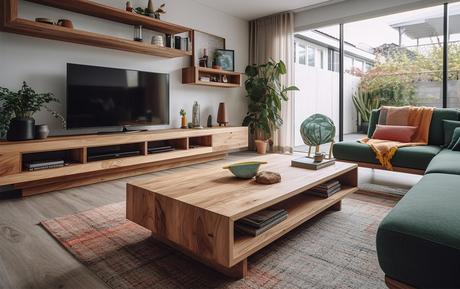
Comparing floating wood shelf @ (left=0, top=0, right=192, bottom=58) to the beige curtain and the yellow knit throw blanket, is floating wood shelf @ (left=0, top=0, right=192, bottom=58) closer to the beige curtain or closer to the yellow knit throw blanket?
the beige curtain

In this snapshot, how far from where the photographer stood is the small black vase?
2557 millimetres

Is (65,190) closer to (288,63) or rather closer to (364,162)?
(364,162)

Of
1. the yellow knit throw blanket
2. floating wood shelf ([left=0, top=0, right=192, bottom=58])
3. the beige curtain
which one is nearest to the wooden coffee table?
the yellow knit throw blanket

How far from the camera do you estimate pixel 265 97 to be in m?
4.91

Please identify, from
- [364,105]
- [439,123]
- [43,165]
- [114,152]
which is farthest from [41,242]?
[364,105]

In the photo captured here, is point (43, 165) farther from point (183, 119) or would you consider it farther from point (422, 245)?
point (422, 245)

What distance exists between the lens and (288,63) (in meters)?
4.95

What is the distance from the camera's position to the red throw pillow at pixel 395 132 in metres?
3.18

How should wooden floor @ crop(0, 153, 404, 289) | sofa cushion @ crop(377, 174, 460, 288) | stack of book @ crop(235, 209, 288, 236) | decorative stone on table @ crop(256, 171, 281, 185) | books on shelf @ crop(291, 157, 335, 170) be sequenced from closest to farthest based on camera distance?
1. sofa cushion @ crop(377, 174, 460, 288)
2. wooden floor @ crop(0, 153, 404, 289)
3. stack of book @ crop(235, 209, 288, 236)
4. decorative stone on table @ crop(256, 171, 281, 185)
5. books on shelf @ crop(291, 157, 335, 170)

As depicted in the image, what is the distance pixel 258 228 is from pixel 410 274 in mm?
660

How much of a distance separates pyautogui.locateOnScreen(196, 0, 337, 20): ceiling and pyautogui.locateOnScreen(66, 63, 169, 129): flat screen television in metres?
1.52

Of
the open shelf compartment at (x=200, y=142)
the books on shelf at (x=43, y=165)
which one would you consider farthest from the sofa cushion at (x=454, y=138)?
the books on shelf at (x=43, y=165)

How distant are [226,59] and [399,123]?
104 inches

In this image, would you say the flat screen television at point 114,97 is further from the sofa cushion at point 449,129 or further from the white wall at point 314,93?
the sofa cushion at point 449,129
